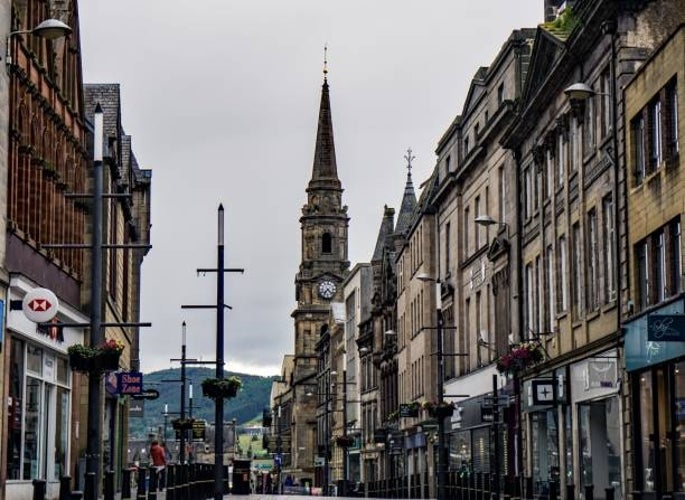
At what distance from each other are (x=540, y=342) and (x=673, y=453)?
1515cm

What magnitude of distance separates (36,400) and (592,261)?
1458 cm

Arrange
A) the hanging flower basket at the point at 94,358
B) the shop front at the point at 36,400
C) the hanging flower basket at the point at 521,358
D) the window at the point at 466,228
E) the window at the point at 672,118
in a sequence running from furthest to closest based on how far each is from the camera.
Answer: the window at the point at 466,228, the hanging flower basket at the point at 521,358, the shop front at the point at 36,400, the window at the point at 672,118, the hanging flower basket at the point at 94,358

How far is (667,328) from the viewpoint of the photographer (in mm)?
28375

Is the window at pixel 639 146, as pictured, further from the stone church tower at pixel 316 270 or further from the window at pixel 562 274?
the stone church tower at pixel 316 270

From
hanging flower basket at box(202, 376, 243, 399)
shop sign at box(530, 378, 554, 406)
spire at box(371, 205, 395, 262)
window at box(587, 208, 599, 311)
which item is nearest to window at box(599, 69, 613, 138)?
window at box(587, 208, 599, 311)

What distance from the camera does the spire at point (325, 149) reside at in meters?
164

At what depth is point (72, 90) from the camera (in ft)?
143

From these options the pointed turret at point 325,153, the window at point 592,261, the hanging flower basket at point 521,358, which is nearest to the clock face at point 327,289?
the pointed turret at point 325,153

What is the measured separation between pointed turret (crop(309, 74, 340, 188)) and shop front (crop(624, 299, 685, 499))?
428 feet

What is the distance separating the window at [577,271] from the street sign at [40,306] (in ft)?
56.5

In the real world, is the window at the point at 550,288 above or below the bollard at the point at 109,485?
above

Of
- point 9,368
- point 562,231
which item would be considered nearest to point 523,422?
point 562,231

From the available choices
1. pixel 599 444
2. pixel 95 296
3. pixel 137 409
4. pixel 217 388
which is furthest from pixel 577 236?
pixel 137 409

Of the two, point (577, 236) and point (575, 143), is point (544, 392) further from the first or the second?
point (575, 143)
